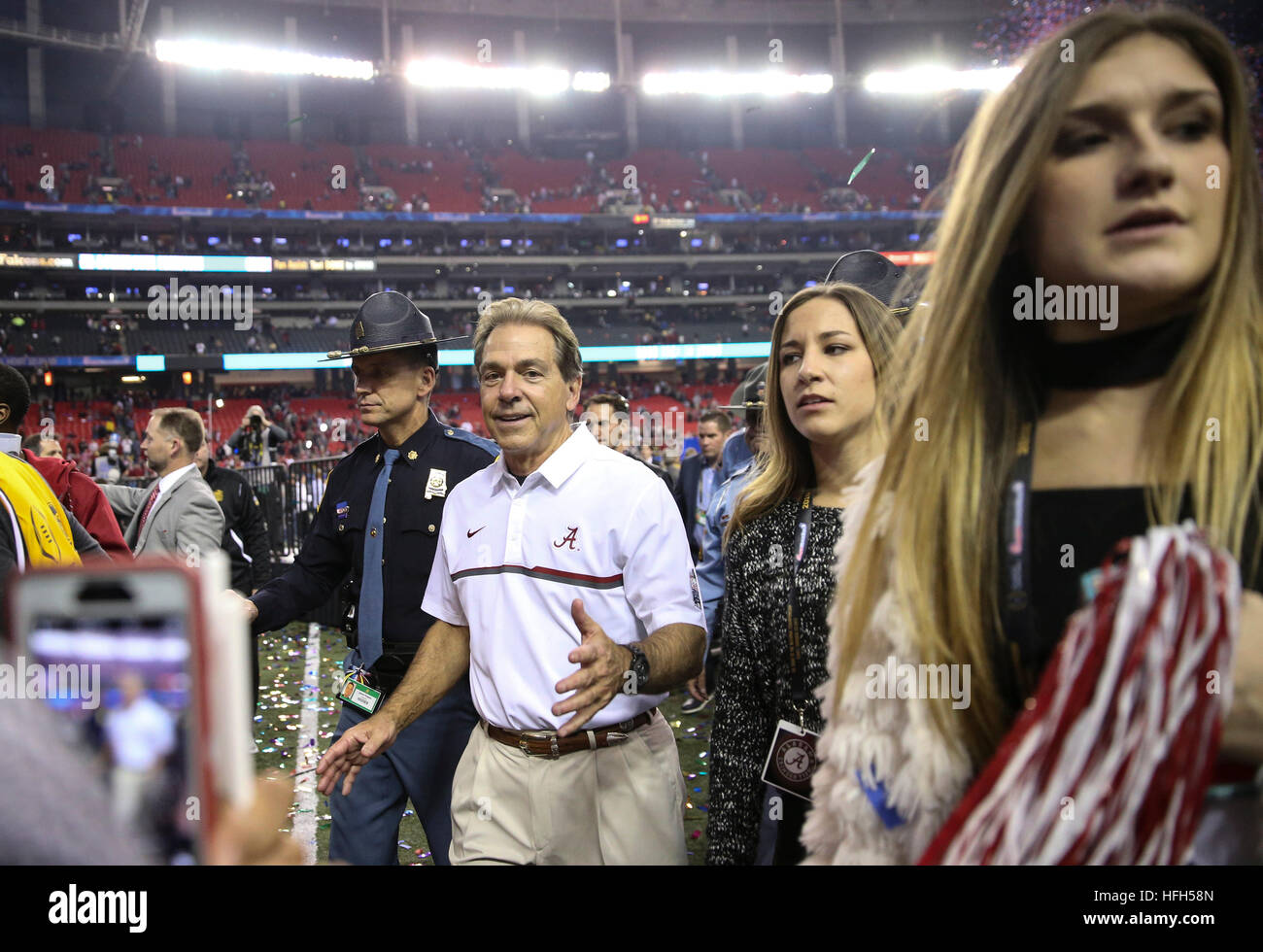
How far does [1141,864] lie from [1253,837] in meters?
0.12

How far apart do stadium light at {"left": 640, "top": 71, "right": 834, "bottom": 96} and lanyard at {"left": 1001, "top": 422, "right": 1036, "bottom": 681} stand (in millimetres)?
48832

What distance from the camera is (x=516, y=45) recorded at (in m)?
43.9

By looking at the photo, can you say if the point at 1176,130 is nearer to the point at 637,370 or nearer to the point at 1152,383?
the point at 1152,383

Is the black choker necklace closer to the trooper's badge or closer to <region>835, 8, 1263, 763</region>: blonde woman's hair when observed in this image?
<region>835, 8, 1263, 763</region>: blonde woman's hair

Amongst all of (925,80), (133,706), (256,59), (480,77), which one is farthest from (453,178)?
(133,706)

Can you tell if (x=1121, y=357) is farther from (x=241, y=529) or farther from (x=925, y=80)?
(x=925, y=80)

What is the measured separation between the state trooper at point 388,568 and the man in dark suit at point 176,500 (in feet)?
4.32

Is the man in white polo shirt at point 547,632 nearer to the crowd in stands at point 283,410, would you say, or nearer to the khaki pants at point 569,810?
the khaki pants at point 569,810

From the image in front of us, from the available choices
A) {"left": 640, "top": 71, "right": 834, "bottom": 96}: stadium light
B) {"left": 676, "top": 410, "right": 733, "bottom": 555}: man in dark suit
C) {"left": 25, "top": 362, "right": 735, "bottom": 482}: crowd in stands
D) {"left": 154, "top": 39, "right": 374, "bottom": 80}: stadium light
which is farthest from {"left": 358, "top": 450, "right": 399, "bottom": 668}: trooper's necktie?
{"left": 640, "top": 71, "right": 834, "bottom": 96}: stadium light

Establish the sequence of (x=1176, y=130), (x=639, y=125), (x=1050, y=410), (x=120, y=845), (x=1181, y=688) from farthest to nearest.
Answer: (x=639, y=125), (x=1050, y=410), (x=1176, y=130), (x=1181, y=688), (x=120, y=845)

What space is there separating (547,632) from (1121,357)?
153 centimetres

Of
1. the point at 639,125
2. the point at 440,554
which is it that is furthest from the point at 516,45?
the point at 440,554

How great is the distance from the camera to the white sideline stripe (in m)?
4.20

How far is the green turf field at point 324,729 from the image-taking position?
14.2ft
